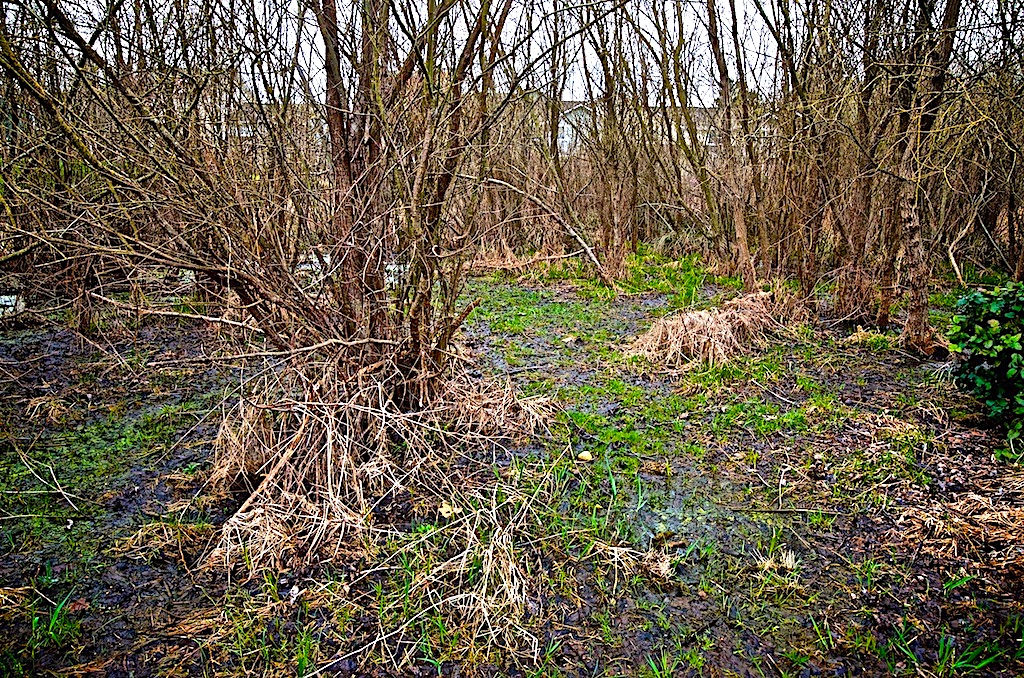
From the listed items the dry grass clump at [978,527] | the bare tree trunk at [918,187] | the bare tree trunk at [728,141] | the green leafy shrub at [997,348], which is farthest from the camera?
the bare tree trunk at [728,141]

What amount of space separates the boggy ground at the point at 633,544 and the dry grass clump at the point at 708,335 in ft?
1.20

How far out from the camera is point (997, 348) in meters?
4.02

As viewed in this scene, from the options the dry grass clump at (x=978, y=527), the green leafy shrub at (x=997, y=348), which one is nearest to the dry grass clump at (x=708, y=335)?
the green leafy shrub at (x=997, y=348)

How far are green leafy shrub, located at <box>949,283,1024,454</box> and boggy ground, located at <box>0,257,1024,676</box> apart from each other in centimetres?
26

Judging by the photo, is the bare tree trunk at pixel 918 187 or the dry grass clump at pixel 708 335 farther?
the dry grass clump at pixel 708 335

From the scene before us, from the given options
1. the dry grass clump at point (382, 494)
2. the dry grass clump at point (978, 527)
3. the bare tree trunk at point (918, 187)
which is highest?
the bare tree trunk at point (918, 187)

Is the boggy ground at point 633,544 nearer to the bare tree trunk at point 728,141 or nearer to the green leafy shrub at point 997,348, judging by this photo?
the green leafy shrub at point 997,348

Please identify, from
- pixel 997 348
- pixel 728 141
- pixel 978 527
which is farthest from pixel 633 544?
pixel 728 141

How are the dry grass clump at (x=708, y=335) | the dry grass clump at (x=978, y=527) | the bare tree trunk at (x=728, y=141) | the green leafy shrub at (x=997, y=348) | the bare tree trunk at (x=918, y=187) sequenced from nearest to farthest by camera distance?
1. the dry grass clump at (x=978, y=527)
2. the green leafy shrub at (x=997, y=348)
3. the bare tree trunk at (x=918, y=187)
4. the dry grass clump at (x=708, y=335)
5. the bare tree trunk at (x=728, y=141)

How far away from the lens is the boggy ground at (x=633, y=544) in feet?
8.82

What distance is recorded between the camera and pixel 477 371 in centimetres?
586

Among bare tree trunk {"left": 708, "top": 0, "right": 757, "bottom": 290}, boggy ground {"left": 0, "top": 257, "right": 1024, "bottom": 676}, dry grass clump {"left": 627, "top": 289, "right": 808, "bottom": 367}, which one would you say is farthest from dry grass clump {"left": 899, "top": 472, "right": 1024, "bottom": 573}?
bare tree trunk {"left": 708, "top": 0, "right": 757, "bottom": 290}

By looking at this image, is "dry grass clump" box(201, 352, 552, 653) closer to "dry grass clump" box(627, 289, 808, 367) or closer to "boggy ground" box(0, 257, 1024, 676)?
"boggy ground" box(0, 257, 1024, 676)

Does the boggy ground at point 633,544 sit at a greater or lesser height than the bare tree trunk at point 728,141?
lesser
